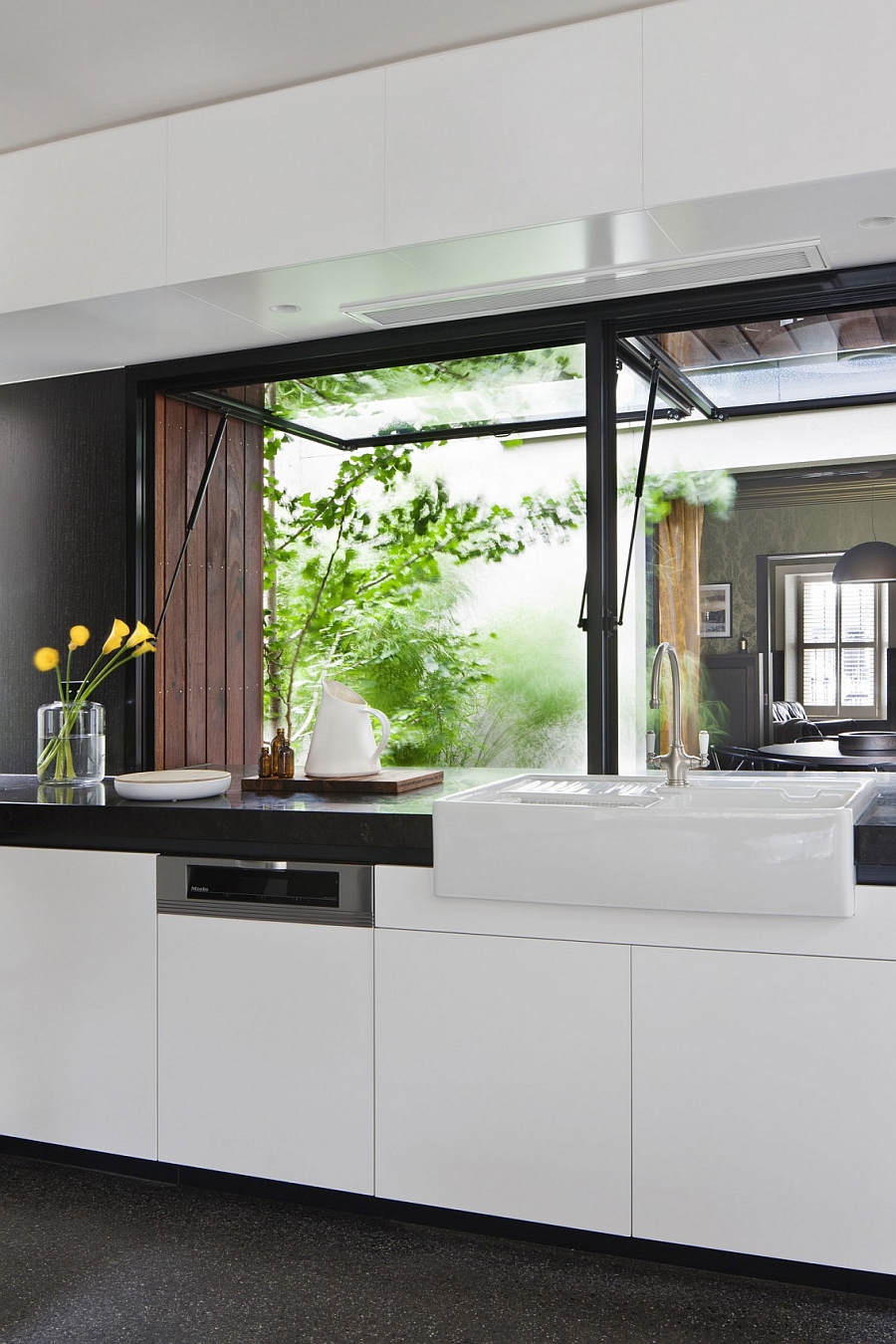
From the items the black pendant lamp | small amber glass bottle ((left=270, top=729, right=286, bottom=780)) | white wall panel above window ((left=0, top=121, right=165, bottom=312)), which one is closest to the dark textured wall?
white wall panel above window ((left=0, top=121, right=165, bottom=312))

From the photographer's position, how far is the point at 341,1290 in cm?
215

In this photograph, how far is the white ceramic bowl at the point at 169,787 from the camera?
2.64 meters

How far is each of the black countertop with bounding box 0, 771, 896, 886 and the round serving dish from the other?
5.8 inches

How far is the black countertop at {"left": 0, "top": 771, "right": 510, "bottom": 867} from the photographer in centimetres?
234

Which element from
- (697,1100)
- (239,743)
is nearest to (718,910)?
(697,1100)

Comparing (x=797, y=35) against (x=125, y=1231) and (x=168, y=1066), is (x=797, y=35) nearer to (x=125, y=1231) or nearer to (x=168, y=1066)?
(x=168, y=1066)

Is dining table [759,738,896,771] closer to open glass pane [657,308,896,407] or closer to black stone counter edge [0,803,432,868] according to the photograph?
open glass pane [657,308,896,407]

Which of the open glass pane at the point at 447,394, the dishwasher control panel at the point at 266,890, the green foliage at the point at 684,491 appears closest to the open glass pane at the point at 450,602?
the open glass pane at the point at 447,394

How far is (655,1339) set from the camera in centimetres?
195

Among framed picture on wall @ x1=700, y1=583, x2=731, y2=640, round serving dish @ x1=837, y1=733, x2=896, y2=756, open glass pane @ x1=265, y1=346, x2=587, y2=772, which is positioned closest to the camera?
round serving dish @ x1=837, y1=733, x2=896, y2=756

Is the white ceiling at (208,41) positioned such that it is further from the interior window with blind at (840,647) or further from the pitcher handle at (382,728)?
the pitcher handle at (382,728)

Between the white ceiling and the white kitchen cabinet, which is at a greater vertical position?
the white ceiling

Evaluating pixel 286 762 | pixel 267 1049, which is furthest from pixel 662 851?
pixel 286 762

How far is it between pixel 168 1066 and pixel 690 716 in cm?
145
